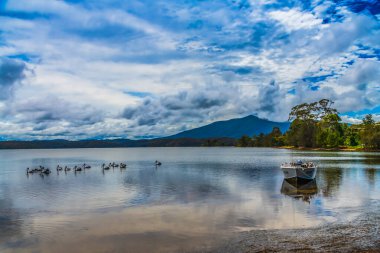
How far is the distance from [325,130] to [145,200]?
150 meters

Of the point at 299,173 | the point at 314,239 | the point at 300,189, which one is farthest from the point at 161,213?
the point at 299,173

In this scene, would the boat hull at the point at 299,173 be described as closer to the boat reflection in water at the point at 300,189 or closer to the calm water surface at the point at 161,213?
the boat reflection in water at the point at 300,189

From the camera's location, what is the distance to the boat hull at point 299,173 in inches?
1501

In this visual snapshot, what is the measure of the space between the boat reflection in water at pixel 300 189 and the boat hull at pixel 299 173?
0.36 metres

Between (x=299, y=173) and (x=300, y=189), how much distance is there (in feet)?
8.02

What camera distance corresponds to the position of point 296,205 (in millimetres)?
27000

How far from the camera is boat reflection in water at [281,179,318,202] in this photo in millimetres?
31572

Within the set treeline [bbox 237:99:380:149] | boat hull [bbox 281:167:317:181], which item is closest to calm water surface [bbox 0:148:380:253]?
boat hull [bbox 281:167:317:181]

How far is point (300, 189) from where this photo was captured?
119 ft

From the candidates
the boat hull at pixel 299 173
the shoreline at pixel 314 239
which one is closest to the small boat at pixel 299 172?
the boat hull at pixel 299 173

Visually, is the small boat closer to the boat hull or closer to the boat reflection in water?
the boat hull

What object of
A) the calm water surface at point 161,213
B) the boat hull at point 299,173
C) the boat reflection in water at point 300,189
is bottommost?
the calm water surface at point 161,213

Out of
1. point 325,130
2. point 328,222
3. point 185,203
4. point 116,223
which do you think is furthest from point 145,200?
point 325,130

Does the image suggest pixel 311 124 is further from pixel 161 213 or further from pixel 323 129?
pixel 161 213
